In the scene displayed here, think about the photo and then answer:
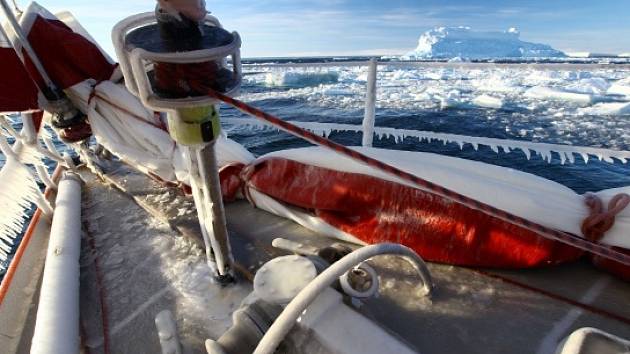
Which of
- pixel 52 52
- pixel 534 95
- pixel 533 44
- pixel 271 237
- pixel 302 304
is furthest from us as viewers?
pixel 533 44

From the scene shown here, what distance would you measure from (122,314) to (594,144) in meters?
11.3

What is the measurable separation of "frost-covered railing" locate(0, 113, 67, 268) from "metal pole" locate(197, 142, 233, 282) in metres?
1.19

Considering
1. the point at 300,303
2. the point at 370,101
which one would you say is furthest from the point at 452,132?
the point at 300,303

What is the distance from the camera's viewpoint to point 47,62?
213 cm

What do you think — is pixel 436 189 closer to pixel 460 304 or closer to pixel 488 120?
pixel 460 304

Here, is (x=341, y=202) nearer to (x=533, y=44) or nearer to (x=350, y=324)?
(x=350, y=324)

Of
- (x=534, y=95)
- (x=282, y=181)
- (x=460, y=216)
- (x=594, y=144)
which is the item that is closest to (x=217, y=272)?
(x=282, y=181)

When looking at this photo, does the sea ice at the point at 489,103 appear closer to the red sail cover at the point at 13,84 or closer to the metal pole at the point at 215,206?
the metal pole at the point at 215,206

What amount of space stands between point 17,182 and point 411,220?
233 cm

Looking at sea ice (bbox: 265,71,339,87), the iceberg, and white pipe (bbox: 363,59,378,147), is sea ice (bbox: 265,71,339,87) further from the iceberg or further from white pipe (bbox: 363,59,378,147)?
the iceberg

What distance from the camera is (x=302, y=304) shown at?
2.71 ft

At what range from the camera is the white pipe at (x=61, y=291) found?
1264 mm

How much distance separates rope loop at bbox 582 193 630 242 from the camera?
1.43 meters

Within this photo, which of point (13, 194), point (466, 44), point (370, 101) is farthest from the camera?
point (466, 44)
